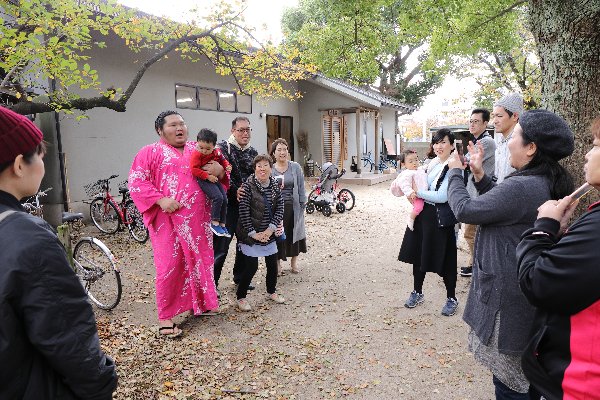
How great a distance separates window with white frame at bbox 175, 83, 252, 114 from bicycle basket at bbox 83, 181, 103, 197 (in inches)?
135

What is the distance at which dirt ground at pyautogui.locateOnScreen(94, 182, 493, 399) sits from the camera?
9.99ft

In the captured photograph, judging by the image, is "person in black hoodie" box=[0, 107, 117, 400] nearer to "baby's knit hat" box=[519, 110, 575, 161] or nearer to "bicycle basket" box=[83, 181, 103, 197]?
"baby's knit hat" box=[519, 110, 575, 161]

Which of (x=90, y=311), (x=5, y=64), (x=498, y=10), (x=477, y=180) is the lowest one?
(x=90, y=311)

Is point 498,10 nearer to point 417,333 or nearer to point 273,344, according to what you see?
point 417,333

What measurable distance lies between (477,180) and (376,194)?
1149 centimetres

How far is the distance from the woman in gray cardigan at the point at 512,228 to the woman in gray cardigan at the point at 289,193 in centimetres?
321

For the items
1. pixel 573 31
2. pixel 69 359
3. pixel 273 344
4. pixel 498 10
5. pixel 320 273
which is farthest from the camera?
pixel 498 10

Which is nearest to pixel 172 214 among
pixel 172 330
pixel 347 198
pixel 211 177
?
pixel 211 177

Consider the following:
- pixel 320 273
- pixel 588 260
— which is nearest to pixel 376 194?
pixel 320 273

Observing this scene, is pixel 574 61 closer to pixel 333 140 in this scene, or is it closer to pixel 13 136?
pixel 13 136

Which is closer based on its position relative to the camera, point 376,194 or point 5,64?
point 5,64

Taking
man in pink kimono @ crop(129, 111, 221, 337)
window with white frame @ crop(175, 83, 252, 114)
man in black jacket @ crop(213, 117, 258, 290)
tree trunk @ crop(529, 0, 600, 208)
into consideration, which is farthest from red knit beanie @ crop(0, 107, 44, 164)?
window with white frame @ crop(175, 83, 252, 114)

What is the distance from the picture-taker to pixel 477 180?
94.3 inches

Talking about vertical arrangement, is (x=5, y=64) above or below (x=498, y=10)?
below
